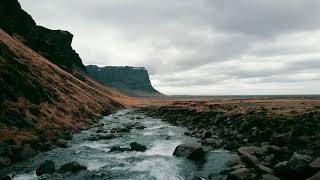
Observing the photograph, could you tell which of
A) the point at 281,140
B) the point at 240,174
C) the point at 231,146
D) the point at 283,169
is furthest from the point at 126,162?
the point at 281,140

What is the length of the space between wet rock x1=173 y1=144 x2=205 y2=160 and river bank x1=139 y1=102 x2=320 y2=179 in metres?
5.65

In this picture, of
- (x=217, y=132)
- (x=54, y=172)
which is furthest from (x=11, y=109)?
(x=217, y=132)

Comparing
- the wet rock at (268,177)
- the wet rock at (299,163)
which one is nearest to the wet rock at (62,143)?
the wet rock at (268,177)

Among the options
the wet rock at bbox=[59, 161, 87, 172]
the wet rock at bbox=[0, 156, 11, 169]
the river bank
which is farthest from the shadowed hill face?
the river bank

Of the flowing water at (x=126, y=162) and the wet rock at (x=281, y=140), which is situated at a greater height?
the wet rock at (x=281, y=140)

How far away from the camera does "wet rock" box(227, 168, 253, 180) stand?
1446 inches

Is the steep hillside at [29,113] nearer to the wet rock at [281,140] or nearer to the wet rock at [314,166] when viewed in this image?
the wet rock at [281,140]

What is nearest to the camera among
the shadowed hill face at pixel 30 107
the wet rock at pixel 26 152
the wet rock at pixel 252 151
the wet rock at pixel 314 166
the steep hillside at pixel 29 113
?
the wet rock at pixel 314 166

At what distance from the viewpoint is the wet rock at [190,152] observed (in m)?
50.8

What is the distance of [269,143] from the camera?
173 feet

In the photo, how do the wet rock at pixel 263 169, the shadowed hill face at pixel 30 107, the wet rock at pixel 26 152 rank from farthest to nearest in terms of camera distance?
the shadowed hill face at pixel 30 107
the wet rock at pixel 26 152
the wet rock at pixel 263 169

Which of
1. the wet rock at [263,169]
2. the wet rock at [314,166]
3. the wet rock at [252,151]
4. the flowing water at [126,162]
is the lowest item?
the flowing water at [126,162]

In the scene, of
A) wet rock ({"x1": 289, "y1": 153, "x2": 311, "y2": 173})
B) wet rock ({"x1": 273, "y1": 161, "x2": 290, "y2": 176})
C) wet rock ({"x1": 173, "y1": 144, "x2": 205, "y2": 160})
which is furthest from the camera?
wet rock ({"x1": 173, "y1": 144, "x2": 205, "y2": 160})

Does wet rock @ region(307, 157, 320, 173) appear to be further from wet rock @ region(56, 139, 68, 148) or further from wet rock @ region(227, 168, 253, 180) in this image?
wet rock @ region(56, 139, 68, 148)
